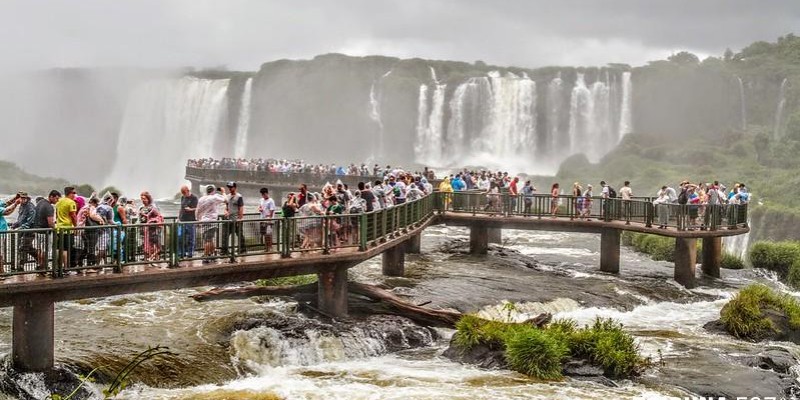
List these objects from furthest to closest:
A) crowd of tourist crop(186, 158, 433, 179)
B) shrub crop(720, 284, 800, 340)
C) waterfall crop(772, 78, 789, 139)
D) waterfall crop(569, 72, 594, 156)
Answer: waterfall crop(772, 78, 789, 139) → waterfall crop(569, 72, 594, 156) → crowd of tourist crop(186, 158, 433, 179) → shrub crop(720, 284, 800, 340)

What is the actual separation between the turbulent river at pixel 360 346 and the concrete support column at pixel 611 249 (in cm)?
323

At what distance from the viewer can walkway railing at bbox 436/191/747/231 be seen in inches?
1027

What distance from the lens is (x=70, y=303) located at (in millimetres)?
18703

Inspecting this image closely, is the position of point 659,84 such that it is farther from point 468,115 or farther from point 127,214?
point 127,214

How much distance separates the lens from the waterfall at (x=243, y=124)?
80750 millimetres

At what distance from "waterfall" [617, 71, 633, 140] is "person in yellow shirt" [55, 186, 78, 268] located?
218ft

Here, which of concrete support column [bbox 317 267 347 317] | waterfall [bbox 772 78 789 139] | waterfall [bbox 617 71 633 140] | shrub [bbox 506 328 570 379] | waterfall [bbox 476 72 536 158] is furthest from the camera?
waterfall [bbox 772 78 789 139]

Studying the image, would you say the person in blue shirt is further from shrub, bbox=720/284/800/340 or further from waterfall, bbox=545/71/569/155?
waterfall, bbox=545/71/569/155

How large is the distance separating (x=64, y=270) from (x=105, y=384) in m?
1.98

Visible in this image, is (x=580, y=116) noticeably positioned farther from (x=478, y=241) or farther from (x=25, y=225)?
(x=25, y=225)

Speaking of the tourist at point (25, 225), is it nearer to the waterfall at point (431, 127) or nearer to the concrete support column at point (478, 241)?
the concrete support column at point (478, 241)

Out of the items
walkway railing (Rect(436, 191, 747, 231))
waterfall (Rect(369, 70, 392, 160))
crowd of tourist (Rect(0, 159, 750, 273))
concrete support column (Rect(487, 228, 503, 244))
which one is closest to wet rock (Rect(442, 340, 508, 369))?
crowd of tourist (Rect(0, 159, 750, 273))

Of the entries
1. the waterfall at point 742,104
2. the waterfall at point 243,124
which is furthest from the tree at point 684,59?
the waterfall at point 243,124

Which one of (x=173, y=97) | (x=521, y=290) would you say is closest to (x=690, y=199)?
(x=521, y=290)
